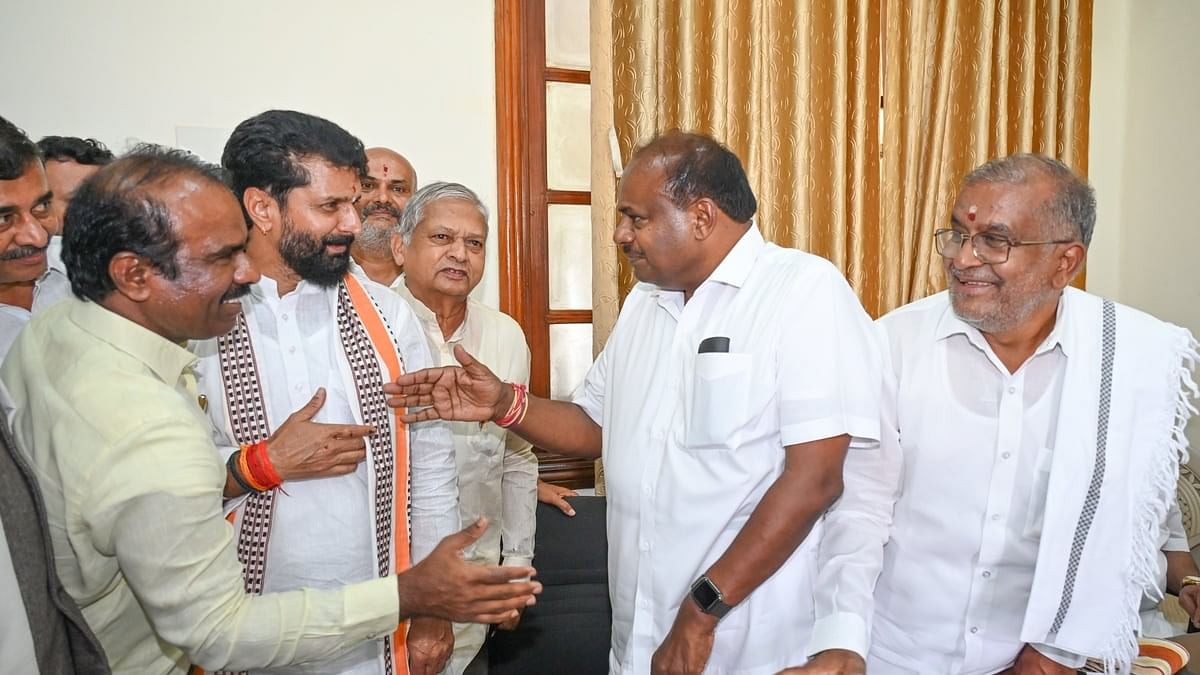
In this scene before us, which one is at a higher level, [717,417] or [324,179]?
[324,179]

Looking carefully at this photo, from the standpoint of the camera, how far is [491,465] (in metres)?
2.35

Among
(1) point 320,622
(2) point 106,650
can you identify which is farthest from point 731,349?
(2) point 106,650

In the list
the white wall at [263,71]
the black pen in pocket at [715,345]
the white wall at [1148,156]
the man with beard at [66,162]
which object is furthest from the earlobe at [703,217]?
the white wall at [1148,156]

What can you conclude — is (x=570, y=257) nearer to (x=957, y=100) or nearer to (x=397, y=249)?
(x=397, y=249)

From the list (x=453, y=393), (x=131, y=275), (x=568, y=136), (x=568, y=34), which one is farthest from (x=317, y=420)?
(x=568, y=34)

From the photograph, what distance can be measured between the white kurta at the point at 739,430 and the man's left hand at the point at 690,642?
9 cm

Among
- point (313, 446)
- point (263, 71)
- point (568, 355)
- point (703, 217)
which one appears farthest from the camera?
point (568, 355)

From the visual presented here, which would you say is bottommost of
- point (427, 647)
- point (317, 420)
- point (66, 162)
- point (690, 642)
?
point (427, 647)

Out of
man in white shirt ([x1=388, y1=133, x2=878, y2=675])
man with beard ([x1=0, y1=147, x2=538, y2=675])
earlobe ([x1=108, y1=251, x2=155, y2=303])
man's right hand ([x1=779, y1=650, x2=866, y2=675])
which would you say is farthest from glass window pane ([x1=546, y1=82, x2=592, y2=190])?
man's right hand ([x1=779, y1=650, x2=866, y2=675])

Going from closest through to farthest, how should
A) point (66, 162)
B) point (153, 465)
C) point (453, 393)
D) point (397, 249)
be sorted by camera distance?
1. point (153, 465)
2. point (453, 393)
3. point (66, 162)
4. point (397, 249)

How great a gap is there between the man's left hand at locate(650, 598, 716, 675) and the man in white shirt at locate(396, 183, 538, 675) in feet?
2.79

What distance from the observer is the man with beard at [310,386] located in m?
1.49

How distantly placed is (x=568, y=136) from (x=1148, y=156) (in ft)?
8.58

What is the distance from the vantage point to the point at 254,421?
1538mm
